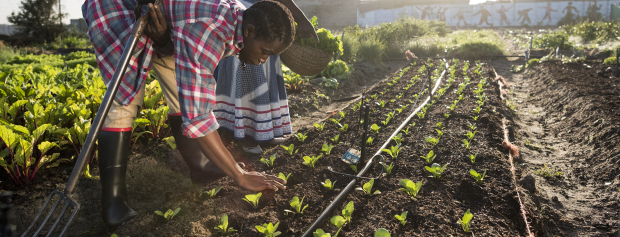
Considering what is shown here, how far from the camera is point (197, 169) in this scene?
2377 millimetres

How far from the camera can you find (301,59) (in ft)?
9.68

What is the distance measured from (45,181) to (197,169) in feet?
3.10

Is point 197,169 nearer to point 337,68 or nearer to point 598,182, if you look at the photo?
point 598,182

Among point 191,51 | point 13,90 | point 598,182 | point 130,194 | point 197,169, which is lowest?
point 598,182

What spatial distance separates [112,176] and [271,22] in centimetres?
116

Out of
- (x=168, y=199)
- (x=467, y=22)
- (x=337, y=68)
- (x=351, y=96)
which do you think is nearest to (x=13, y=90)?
(x=168, y=199)

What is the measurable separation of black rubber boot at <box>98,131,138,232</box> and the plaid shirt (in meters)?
0.23

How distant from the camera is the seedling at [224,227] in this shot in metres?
1.78

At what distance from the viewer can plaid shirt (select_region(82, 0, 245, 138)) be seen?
1453 mm

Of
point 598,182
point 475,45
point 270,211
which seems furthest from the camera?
point 475,45

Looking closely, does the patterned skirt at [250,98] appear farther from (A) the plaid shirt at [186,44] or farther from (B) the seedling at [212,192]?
(A) the plaid shirt at [186,44]

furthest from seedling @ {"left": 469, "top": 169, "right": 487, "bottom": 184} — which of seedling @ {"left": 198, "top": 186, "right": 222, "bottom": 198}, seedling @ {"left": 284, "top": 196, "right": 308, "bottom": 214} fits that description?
seedling @ {"left": 198, "top": 186, "right": 222, "bottom": 198}

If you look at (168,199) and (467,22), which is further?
(467,22)

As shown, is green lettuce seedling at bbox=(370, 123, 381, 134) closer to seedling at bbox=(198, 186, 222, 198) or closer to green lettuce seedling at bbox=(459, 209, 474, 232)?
green lettuce seedling at bbox=(459, 209, 474, 232)
